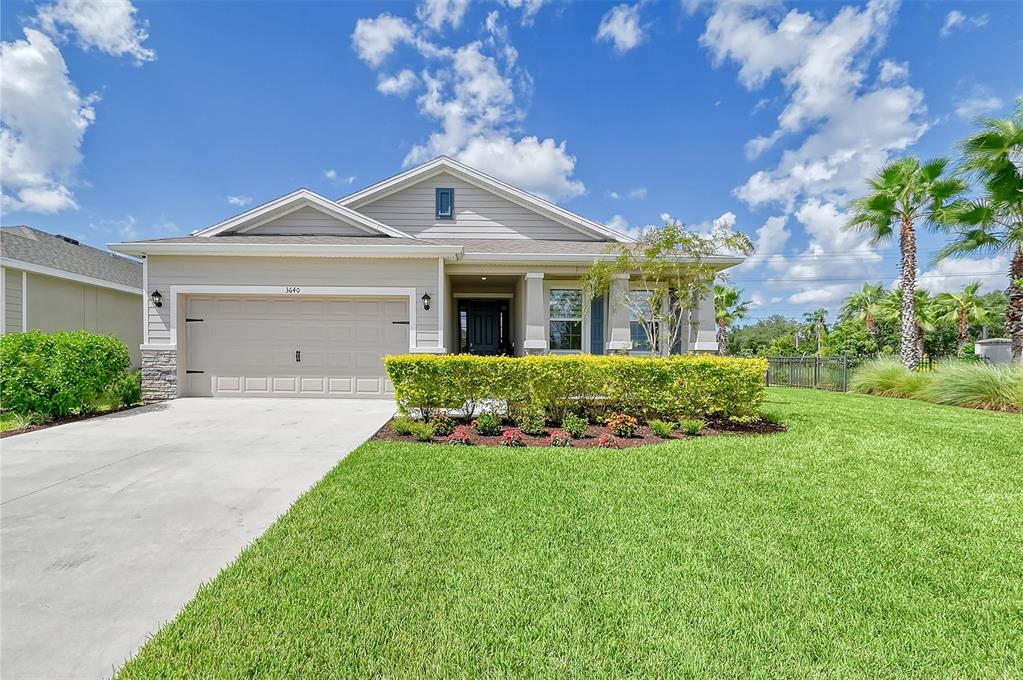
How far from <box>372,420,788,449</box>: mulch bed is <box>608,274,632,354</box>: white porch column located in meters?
3.39

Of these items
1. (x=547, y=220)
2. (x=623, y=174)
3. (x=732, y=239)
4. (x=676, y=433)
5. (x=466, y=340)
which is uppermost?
(x=623, y=174)

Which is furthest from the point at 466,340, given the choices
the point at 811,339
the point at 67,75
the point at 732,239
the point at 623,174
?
the point at 811,339

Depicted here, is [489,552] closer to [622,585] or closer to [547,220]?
[622,585]

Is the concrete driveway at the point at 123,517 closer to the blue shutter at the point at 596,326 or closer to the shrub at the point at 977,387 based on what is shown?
the blue shutter at the point at 596,326

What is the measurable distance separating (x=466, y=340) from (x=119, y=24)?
1025 cm

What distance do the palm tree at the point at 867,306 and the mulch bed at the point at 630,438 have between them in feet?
76.0

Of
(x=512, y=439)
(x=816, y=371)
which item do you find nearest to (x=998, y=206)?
(x=816, y=371)

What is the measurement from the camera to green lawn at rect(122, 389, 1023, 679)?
180cm

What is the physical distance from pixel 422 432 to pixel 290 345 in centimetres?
537

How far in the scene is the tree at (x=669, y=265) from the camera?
26.2 feet

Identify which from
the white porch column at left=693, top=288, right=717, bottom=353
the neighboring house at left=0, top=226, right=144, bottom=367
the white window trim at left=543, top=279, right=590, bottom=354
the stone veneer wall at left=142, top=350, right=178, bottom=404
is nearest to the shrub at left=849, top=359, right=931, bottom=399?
the white porch column at left=693, top=288, right=717, bottom=353

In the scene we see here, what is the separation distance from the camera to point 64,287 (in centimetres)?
1128

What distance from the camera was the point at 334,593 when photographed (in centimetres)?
223

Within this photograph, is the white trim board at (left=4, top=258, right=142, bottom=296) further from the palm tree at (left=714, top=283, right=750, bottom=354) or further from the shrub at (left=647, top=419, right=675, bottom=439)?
the palm tree at (left=714, top=283, right=750, bottom=354)
